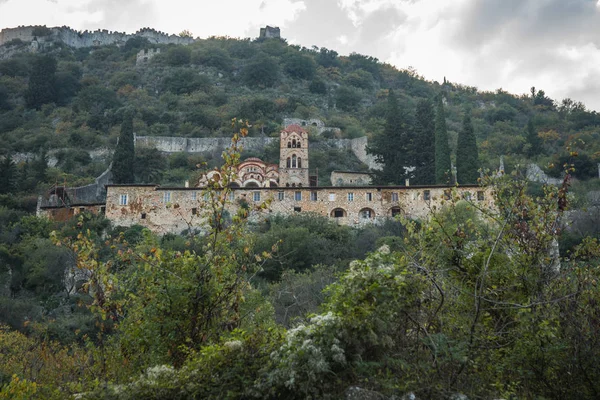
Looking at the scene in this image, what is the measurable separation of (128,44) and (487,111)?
220 feet

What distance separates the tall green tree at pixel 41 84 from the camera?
79688mm

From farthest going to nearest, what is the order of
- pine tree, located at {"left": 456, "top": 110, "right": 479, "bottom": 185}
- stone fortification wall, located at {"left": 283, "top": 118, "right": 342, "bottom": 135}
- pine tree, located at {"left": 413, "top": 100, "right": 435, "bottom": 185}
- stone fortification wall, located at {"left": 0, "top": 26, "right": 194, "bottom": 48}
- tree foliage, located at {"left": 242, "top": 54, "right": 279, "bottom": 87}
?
stone fortification wall, located at {"left": 0, "top": 26, "right": 194, "bottom": 48} → tree foliage, located at {"left": 242, "top": 54, "right": 279, "bottom": 87} → stone fortification wall, located at {"left": 283, "top": 118, "right": 342, "bottom": 135} → pine tree, located at {"left": 413, "top": 100, "right": 435, "bottom": 185} → pine tree, located at {"left": 456, "top": 110, "right": 479, "bottom": 185}

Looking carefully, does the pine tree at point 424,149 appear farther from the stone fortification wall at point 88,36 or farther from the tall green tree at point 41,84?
the stone fortification wall at point 88,36

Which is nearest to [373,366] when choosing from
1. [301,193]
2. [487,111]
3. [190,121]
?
[301,193]

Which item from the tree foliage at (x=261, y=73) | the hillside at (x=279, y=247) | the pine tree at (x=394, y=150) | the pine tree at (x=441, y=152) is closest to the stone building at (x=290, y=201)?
the hillside at (x=279, y=247)

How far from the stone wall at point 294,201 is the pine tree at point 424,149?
390cm

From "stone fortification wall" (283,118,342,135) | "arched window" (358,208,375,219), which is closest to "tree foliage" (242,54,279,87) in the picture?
"stone fortification wall" (283,118,342,135)

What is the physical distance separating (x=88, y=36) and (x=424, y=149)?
92.5 metres

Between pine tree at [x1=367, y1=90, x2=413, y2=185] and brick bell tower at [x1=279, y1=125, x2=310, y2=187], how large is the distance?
6021 mm

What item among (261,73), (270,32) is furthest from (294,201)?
(270,32)

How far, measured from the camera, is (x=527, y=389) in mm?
8109

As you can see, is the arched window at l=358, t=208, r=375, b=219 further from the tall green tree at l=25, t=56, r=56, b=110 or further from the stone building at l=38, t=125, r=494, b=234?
the tall green tree at l=25, t=56, r=56, b=110

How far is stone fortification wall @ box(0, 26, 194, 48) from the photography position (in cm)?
11481

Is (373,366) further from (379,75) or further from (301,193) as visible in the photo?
(379,75)
